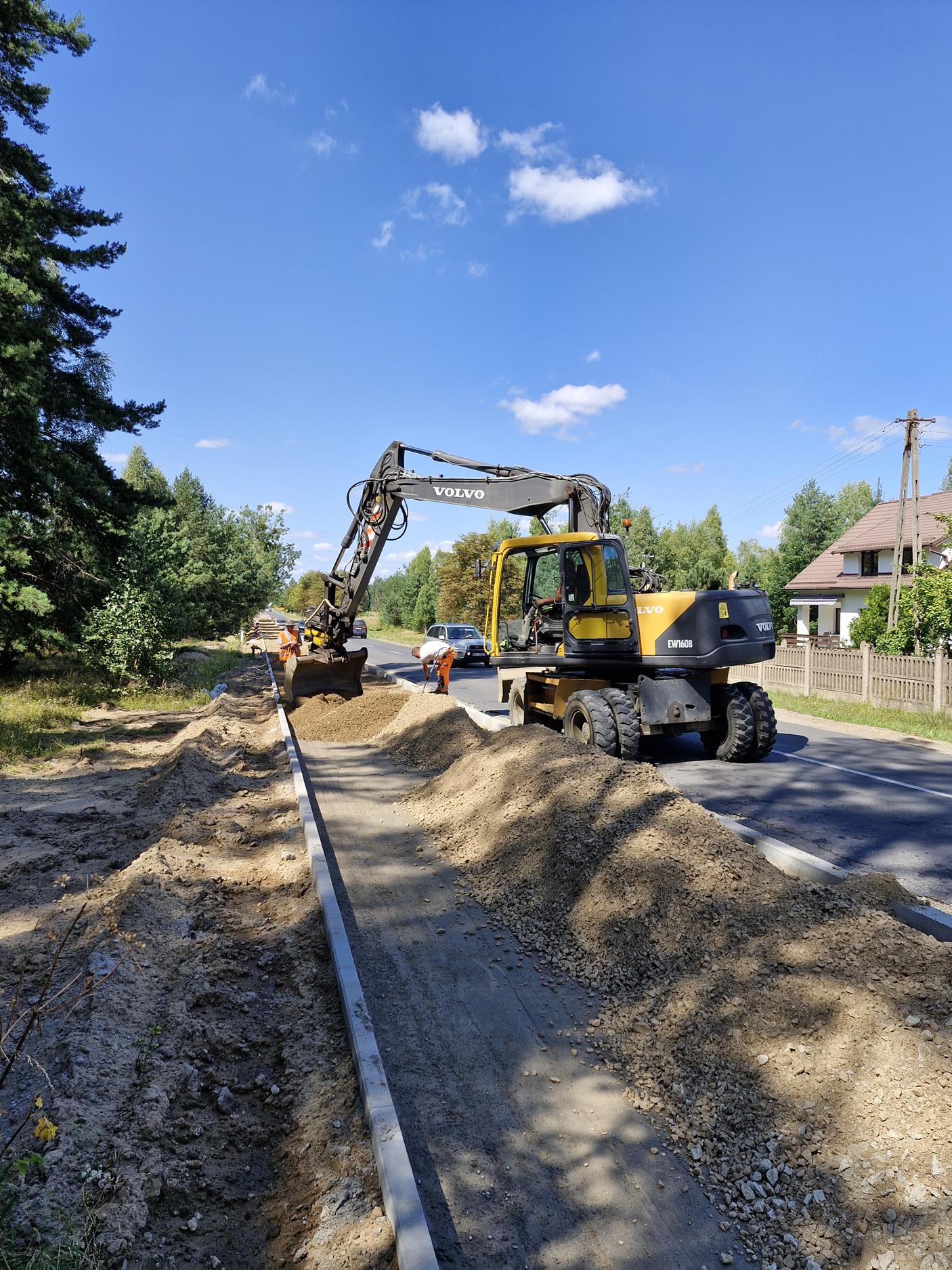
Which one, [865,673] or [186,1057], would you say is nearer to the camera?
[186,1057]

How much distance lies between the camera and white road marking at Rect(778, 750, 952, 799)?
9109 mm

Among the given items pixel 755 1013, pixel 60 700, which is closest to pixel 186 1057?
pixel 755 1013

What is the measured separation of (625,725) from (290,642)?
9.78m

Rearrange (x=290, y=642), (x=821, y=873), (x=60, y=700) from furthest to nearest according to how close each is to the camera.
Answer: (x=290, y=642), (x=60, y=700), (x=821, y=873)

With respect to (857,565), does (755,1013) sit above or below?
below

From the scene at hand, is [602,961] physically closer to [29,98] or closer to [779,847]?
[779,847]

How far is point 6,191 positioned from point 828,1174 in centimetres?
1968

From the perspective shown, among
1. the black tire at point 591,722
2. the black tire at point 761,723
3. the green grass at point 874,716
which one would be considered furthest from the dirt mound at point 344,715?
the green grass at point 874,716

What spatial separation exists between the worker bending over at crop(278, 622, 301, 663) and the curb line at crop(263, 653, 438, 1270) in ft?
38.2

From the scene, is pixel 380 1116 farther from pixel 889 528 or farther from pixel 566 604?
pixel 889 528

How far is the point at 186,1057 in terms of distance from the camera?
373 centimetres

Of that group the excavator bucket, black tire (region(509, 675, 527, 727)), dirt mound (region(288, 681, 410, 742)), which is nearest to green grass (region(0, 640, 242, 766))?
dirt mound (region(288, 681, 410, 742))

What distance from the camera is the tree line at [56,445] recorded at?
564 inches

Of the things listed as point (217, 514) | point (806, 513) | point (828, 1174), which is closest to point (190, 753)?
point (828, 1174)
